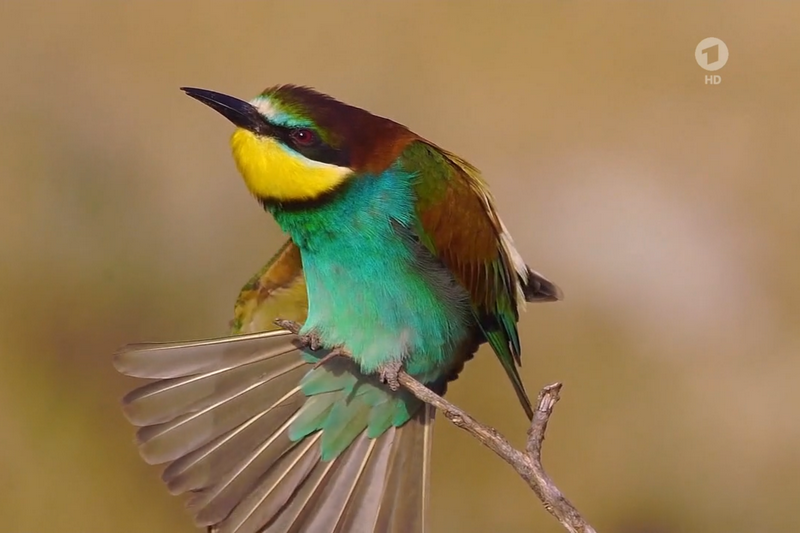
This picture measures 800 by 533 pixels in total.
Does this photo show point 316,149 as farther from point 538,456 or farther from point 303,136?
point 538,456

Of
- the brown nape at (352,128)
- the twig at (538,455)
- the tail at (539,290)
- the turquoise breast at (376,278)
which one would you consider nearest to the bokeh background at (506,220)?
the tail at (539,290)

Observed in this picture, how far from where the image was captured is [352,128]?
946mm

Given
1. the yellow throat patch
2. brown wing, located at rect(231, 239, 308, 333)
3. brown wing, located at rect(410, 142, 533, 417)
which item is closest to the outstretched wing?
brown wing, located at rect(410, 142, 533, 417)

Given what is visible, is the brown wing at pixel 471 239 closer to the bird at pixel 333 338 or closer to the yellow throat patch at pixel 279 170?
the bird at pixel 333 338

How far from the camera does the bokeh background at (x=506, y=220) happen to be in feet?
5.40

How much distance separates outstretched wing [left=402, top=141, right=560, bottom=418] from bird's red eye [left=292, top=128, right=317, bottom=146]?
0.38 feet

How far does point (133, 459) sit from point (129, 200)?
528 millimetres

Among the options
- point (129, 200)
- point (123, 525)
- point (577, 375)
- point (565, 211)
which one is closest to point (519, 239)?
point (565, 211)

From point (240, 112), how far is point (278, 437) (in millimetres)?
409

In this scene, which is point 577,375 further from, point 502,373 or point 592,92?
point 592,92

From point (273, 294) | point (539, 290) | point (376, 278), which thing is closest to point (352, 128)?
point (376, 278)

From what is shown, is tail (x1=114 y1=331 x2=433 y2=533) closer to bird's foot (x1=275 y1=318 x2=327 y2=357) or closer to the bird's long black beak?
bird's foot (x1=275 y1=318 x2=327 y2=357)

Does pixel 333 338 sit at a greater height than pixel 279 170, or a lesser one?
lesser

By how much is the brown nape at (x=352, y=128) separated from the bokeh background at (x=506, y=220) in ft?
2.54
